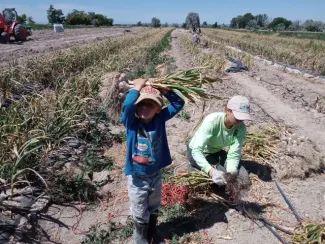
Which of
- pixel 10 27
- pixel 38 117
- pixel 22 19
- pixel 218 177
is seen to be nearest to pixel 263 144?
pixel 218 177

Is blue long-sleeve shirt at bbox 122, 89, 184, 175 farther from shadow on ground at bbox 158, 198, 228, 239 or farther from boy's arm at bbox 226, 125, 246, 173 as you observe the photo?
boy's arm at bbox 226, 125, 246, 173

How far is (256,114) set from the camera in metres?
5.85

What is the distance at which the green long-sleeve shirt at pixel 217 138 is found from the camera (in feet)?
9.83

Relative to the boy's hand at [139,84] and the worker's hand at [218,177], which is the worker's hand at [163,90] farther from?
the worker's hand at [218,177]

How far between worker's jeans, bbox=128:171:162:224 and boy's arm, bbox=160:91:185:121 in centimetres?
43

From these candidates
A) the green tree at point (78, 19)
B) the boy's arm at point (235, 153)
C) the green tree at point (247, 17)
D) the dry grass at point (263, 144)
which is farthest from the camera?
the green tree at point (247, 17)

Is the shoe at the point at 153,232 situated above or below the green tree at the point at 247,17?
below

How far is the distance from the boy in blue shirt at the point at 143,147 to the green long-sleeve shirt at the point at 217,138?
20.5 inches

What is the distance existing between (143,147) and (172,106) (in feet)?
1.35

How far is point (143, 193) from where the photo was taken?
243 cm

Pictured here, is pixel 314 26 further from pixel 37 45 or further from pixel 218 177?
pixel 218 177

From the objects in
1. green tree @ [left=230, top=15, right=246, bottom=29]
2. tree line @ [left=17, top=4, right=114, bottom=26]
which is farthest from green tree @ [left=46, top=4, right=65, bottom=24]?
green tree @ [left=230, top=15, right=246, bottom=29]

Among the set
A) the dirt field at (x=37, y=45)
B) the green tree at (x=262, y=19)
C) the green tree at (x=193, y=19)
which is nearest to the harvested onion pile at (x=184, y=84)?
the dirt field at (x=37, y=45)

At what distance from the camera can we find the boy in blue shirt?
2.37 meters
